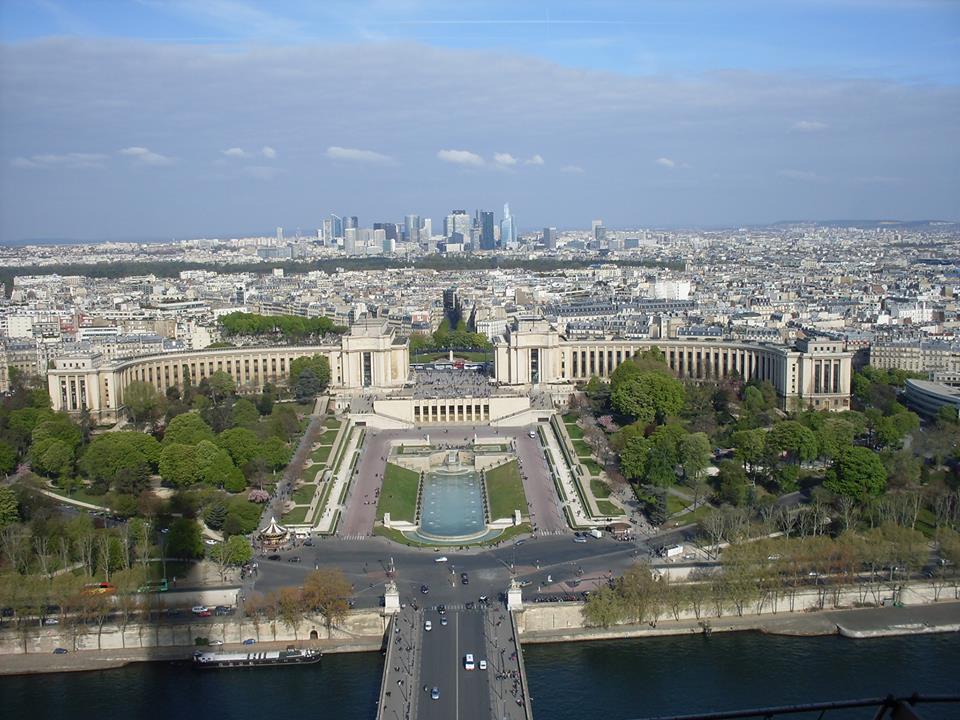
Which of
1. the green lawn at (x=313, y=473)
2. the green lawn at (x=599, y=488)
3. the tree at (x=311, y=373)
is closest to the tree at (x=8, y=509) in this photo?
the green lawn at (x=313, y=473)

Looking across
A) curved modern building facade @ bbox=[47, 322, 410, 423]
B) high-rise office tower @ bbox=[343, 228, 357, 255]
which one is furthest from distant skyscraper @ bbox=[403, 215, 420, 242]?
curved modern building facade @ bbox=[47, 322, 410, 423]

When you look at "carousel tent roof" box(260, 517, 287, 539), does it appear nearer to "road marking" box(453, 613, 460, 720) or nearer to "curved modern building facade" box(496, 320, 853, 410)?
"road marking" box(453, 613, 460, 720)

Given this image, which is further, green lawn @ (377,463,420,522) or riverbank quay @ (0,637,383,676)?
green lawn @ (377,463,420,522)

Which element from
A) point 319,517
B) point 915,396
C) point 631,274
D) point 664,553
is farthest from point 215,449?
point 631,274

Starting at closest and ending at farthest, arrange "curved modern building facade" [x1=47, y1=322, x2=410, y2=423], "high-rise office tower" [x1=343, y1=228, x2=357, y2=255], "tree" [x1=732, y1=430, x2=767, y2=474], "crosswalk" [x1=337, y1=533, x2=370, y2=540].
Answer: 1. "crosswalk" [x1=337, y1=533, x2=370, y2=540]
2. "tree" [x1=732, y1=430, x2=767, y2=474]
3. "curved modern building facade" [x1=47, y1=322, x2=410, y2=423]
4. "high-rise office tower" [x1=343, y1=228, x2=357, y2=255]

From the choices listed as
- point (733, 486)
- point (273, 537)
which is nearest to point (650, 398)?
point (733, 486)

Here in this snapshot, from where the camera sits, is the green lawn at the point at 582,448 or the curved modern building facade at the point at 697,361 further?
the curved modern building facade at the point at 697,361

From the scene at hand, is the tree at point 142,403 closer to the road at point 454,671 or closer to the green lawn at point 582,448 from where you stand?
the green lawn at point 582,448
